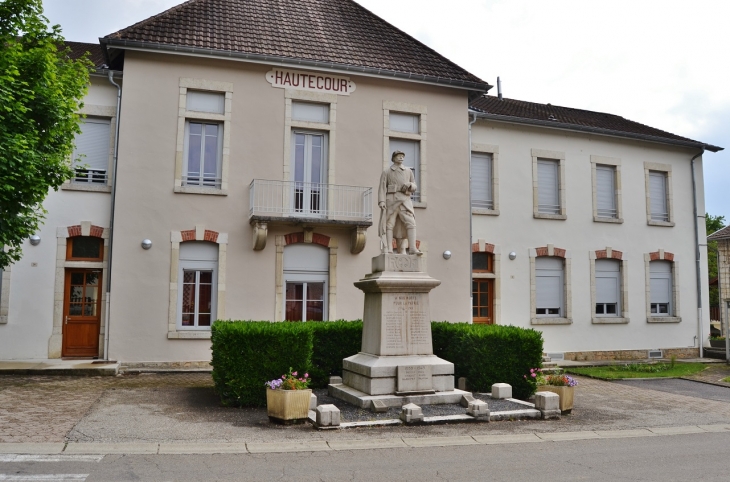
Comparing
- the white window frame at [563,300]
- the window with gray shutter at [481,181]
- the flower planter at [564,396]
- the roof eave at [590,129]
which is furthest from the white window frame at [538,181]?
the flower planter at [564,396]

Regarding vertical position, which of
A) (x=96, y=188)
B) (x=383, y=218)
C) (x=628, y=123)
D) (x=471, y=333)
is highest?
(x=628, y=123)

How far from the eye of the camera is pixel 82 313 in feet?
48.7

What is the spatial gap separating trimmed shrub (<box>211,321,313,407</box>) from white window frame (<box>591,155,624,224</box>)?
41.3 ft

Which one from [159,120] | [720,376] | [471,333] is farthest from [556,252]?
[159,120]

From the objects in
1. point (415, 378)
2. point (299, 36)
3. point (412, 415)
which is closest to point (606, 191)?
point (299, 36)

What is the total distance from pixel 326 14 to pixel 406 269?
10.7 metres

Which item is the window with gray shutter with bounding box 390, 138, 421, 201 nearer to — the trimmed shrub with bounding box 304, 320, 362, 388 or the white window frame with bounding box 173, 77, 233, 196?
the white window frame with bounding box 173, 77, 233, 196

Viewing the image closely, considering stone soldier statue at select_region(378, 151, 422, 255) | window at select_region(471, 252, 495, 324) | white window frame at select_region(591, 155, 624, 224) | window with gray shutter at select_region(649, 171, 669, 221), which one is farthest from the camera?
window with gray shutter at select_region(649, 171, 669, 221)

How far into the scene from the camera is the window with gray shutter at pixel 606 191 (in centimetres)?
1948

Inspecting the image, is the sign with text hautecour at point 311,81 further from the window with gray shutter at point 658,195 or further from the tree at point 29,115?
the window with gray shutter at point 658,195

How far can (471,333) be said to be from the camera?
36.0ft

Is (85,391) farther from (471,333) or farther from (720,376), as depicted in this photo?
(720,376)

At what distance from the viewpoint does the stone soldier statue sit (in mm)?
10469

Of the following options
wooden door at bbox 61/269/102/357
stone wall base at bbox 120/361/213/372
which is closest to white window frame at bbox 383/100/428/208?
stone wall base at bbox 120/361/213/372
